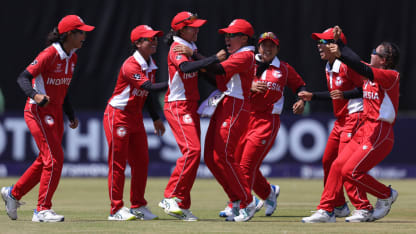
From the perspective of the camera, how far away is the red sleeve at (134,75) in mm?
9159

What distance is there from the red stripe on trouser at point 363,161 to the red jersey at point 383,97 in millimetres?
99

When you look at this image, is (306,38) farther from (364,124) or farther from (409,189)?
(364,124)

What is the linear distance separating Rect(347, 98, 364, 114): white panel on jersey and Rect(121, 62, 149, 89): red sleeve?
8.52 feet

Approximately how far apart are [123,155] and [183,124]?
81 centimetres

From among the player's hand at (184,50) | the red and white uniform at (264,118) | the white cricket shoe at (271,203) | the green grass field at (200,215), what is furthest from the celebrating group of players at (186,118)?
the red and white uniform at (264,118)

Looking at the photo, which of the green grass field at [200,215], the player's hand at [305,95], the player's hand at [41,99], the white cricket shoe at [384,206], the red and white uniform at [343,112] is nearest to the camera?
the green grass field at [200,215]

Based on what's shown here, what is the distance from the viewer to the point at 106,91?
1811cm

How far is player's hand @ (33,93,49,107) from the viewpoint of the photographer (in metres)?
8.58

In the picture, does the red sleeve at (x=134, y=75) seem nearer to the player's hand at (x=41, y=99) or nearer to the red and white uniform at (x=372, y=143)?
the player's hand at (x=41, y=99)

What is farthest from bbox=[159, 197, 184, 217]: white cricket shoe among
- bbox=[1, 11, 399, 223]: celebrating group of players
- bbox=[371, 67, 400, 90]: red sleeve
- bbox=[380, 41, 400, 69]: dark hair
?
bbox=[380, 41, 400, 69]: dark hair

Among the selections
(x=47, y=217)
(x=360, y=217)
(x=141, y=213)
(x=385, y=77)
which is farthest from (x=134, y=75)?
(x=360, y=217)

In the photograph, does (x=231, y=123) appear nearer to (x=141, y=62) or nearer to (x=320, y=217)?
(x=141, y=62)

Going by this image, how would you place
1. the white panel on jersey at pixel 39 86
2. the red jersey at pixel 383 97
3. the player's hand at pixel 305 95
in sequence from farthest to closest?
the player's hand at pixel 305 95
the white panel on jersey at pixel 39 86
the red jersey at pixel 383 97

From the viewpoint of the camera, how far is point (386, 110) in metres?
9.09
